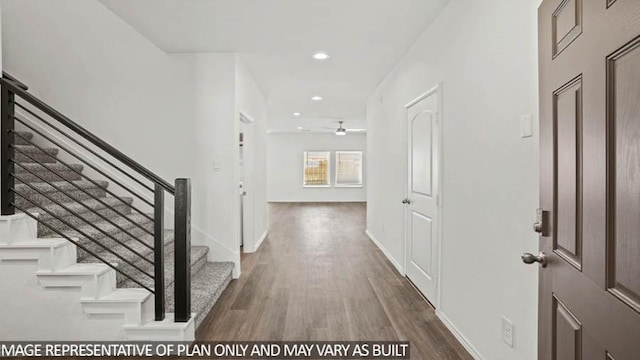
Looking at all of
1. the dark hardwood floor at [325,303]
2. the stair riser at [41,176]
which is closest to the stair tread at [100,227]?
the stair riser at [41,176]

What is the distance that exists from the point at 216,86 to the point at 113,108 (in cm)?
119

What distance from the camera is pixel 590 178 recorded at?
3.13ft

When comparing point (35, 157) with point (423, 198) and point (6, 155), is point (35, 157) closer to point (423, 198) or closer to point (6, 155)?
point (6, 155)

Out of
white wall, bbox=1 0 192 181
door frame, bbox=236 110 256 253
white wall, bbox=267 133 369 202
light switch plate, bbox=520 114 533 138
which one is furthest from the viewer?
white wall, bbox=267 133 369 202

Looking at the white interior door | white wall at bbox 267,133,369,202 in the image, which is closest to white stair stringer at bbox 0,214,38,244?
the white interior door

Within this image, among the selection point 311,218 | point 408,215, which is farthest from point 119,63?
point 311,218

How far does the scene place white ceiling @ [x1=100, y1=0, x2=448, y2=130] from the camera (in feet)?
10.2

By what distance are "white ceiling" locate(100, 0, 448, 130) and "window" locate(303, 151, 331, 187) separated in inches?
322

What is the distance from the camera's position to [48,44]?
420cm

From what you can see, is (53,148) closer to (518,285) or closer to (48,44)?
(48,44)

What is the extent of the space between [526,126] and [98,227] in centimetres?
301

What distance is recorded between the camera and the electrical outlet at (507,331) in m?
2.05

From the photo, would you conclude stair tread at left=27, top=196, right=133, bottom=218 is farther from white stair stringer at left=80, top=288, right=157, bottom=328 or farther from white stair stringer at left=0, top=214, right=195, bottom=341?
white stair stringer at left=80, top=288, right=157, bottom=328

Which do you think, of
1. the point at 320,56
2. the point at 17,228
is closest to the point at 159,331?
the point at 17,228
